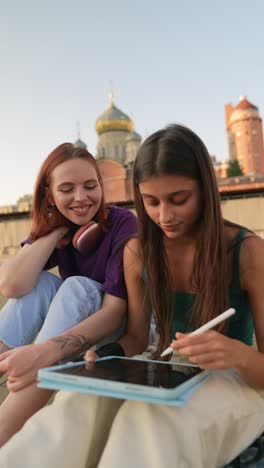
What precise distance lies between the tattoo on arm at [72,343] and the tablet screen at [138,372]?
0.23 metres

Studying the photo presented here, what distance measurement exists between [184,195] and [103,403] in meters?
0.55

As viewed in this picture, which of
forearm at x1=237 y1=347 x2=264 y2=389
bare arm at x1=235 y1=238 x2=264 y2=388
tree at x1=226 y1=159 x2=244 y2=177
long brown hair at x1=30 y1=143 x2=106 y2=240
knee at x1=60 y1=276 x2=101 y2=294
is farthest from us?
tree at x1=226 y1=159 x2=244 y2=177

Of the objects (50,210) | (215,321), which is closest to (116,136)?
(50,210)

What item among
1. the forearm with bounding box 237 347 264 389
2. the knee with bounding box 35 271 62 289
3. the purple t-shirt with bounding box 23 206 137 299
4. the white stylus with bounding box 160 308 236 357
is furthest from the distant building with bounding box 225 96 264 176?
the white stylus with bounding box 160 308 236 357

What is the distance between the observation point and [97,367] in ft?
3.74

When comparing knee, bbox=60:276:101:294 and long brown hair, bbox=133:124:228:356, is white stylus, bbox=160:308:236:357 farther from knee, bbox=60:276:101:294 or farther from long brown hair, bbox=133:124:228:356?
knee, bbox=60:276:101:294

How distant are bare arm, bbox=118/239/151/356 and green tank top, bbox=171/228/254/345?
0.12 metres

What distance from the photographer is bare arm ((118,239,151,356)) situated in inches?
60.4

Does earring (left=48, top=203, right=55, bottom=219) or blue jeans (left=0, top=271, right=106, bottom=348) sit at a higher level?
earring (left=48, top=203, right=55, bottom=219)

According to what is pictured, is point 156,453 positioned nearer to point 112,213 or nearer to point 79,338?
point 79,338

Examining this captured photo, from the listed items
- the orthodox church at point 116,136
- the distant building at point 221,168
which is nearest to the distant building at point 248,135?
the distant building at point 221,168

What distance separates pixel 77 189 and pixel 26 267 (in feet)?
1.13

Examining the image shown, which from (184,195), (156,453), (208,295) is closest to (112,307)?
(208,295)

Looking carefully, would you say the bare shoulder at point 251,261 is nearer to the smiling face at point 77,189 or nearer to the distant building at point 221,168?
the smiling face at point 77,189
